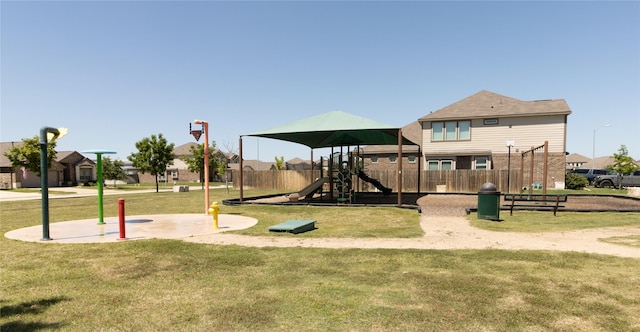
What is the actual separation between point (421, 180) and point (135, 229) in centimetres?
2413

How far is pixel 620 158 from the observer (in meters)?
30.9

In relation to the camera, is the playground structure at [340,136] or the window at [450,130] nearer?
the playground structure at [340,136]

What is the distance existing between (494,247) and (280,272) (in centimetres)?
494

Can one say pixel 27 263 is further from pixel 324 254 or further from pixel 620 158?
pixel 620 158

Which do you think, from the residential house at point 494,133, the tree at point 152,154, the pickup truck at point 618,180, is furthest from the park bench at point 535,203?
the tree at point 152,154

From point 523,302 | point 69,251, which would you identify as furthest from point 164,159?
point 523,302

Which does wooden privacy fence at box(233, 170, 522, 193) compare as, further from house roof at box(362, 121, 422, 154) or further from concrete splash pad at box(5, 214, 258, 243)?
concrete splash pad at box(5, 214, 258, 243)

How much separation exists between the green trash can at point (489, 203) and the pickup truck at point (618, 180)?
30536 mm

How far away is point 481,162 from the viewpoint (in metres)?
30.0

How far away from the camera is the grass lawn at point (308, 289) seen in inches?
145

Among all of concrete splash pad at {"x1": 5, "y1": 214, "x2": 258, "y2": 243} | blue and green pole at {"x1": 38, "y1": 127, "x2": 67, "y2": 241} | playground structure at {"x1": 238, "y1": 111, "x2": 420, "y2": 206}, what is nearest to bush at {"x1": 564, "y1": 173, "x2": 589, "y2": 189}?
playground structure at {"x1": 238, "y1": 111, "x2": 420, "y2": 206}

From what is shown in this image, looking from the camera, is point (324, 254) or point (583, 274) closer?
point (583, 274)

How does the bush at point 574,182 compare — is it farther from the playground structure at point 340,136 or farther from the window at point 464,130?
the playground structure at point 340,136

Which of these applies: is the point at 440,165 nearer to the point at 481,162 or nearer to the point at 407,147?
the point at 481,162
